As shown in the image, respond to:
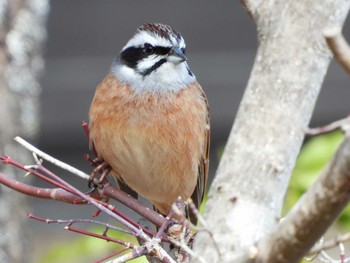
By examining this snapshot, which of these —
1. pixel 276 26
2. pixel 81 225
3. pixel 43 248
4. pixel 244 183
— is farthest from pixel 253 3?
pixel 43 248

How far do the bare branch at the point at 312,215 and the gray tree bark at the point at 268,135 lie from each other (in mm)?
183

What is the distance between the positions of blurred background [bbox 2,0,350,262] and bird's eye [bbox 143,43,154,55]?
4.80m

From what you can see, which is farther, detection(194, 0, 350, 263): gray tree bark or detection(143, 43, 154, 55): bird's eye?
detection(143, 43, 154, 55): bird's eye

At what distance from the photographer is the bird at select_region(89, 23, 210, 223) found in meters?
4.10

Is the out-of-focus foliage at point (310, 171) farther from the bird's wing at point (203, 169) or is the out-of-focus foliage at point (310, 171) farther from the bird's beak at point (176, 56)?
the bird's beak at point (176, 56)

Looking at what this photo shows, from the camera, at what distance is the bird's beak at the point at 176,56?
13.2 feet

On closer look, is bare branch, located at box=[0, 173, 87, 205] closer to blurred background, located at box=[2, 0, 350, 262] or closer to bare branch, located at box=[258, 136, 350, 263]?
bare branch, located at box=[258, 136, 350, 263]

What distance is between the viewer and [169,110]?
13.7 ft

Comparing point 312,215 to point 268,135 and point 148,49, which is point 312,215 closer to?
point 268,135

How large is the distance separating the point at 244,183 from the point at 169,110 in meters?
2.13

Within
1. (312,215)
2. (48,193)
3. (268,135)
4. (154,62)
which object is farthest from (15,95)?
(312,215)

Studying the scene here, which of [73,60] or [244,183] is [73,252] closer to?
[244,183]

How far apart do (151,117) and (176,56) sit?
290 millimetres

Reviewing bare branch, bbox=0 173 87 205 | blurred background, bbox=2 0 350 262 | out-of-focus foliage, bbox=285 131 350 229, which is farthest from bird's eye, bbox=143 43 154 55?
blurred background, bbox=2 0 350 262
